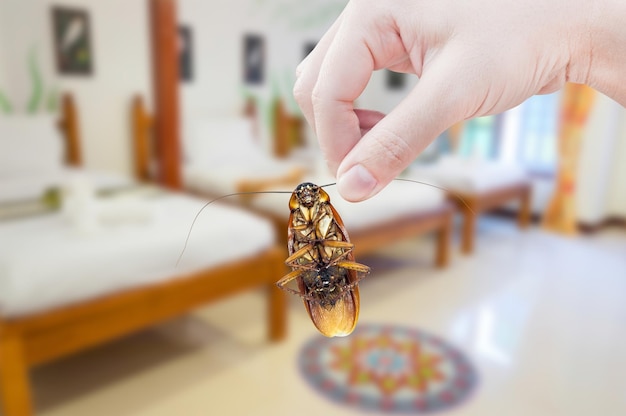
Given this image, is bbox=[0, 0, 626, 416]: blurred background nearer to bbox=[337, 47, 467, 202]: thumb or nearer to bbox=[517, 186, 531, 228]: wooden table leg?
bbox=[337, 47, 467, 202]: thumb

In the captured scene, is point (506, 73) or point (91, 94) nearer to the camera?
point (506, 73)

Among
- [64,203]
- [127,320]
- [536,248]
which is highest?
[64,203]

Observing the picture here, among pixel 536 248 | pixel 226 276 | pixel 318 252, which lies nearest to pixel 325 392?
pixel 226 276

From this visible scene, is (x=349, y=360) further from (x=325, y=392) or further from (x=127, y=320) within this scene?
(x=127, y=320)

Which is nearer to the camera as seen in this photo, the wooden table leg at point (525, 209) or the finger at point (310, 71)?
the finger at point (310, 71)

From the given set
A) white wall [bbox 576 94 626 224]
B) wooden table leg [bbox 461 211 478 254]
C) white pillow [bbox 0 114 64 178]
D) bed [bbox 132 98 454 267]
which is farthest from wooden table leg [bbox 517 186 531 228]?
white pillow [bbox 0 114 64 178]

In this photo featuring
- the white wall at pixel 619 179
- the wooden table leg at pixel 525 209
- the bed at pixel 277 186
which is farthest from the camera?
the wooden table leg at pixel 525 209

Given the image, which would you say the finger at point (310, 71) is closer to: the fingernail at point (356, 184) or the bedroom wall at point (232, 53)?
the fingernail at point (356, 184)

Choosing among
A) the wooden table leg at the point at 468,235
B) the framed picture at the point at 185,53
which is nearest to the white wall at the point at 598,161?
the wooden table leg at the point at 468,235
